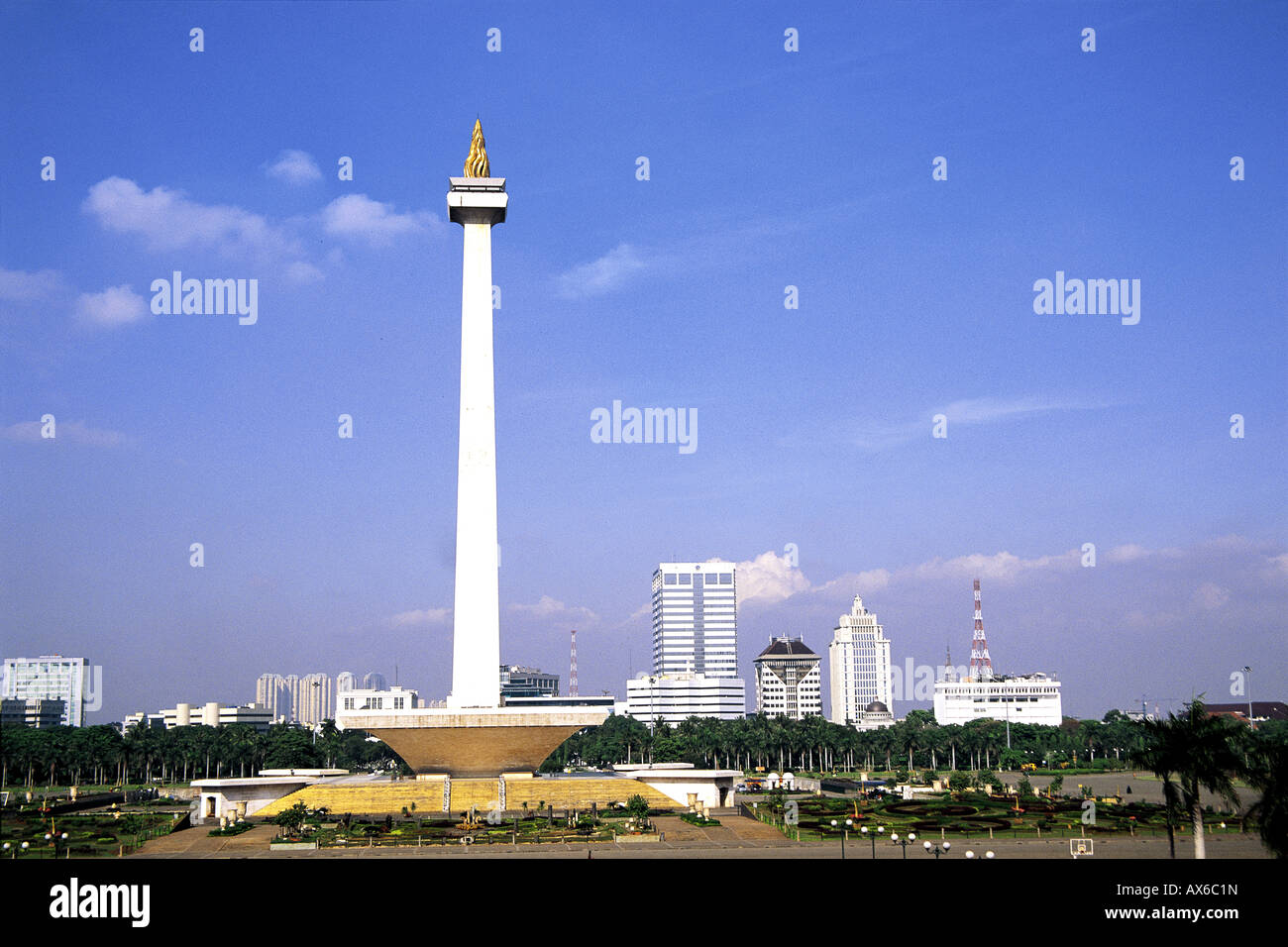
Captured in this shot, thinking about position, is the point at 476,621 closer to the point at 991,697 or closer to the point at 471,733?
the point at 471,733

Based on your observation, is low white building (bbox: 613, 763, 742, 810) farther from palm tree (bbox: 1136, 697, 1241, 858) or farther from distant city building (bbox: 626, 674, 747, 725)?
distant city building (bbox: 626, 674, 747, 725)

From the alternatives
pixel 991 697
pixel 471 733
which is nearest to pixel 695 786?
pixel 471 733

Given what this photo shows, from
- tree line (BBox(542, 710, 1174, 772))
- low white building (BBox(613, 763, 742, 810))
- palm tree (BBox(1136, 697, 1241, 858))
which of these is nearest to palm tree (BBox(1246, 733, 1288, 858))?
palm tree (BBox(1136, 697, 1241, 858))
